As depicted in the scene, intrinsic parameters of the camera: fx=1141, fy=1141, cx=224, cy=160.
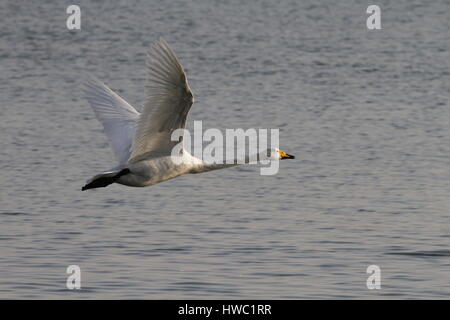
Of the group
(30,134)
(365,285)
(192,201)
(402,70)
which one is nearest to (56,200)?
(192,201)

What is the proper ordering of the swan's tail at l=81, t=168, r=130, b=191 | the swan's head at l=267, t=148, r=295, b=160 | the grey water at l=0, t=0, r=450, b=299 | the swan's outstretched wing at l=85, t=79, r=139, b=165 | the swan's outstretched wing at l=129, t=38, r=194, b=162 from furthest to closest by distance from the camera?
the swan's head at l=267, t=148, r=295, b=160
the swan's outstretched wing at l=85, t=79, r=139, b=165
the grey water at l=0, t=0, r=450, b=299
the swan's tail at l=81, t=168, r=130, b=191
the swan's outstretched wing at l=129, t=38, r=194, b=162

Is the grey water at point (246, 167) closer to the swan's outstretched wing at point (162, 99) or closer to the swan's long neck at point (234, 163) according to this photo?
the swan's long neck at point (234, 163)

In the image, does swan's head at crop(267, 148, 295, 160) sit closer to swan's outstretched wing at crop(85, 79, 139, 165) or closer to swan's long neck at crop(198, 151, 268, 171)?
swan's long neck at crop(198, 151, 268, 171)

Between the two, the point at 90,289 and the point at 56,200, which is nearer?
the point at 90,289

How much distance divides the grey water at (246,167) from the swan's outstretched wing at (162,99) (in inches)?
61.2

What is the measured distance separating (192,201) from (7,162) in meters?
3.40

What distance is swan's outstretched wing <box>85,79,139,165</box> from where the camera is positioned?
1242 centimetres

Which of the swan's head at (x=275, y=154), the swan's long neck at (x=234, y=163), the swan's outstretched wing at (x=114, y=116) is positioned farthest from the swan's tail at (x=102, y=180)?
the swan's head at (x=275, y=154)

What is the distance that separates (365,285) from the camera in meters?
11.5

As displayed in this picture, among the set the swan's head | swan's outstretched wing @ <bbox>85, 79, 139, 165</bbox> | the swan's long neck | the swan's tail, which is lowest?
the swan's tail

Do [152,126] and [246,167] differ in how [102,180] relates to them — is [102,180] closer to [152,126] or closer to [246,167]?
[152,126]

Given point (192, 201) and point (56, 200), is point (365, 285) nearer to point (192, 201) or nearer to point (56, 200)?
point (192, 201)

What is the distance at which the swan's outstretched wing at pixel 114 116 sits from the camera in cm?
1242

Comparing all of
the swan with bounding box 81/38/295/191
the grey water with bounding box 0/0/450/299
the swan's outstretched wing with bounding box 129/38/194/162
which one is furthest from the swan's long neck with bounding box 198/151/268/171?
the grey water with bounding box 0/0/450/299
